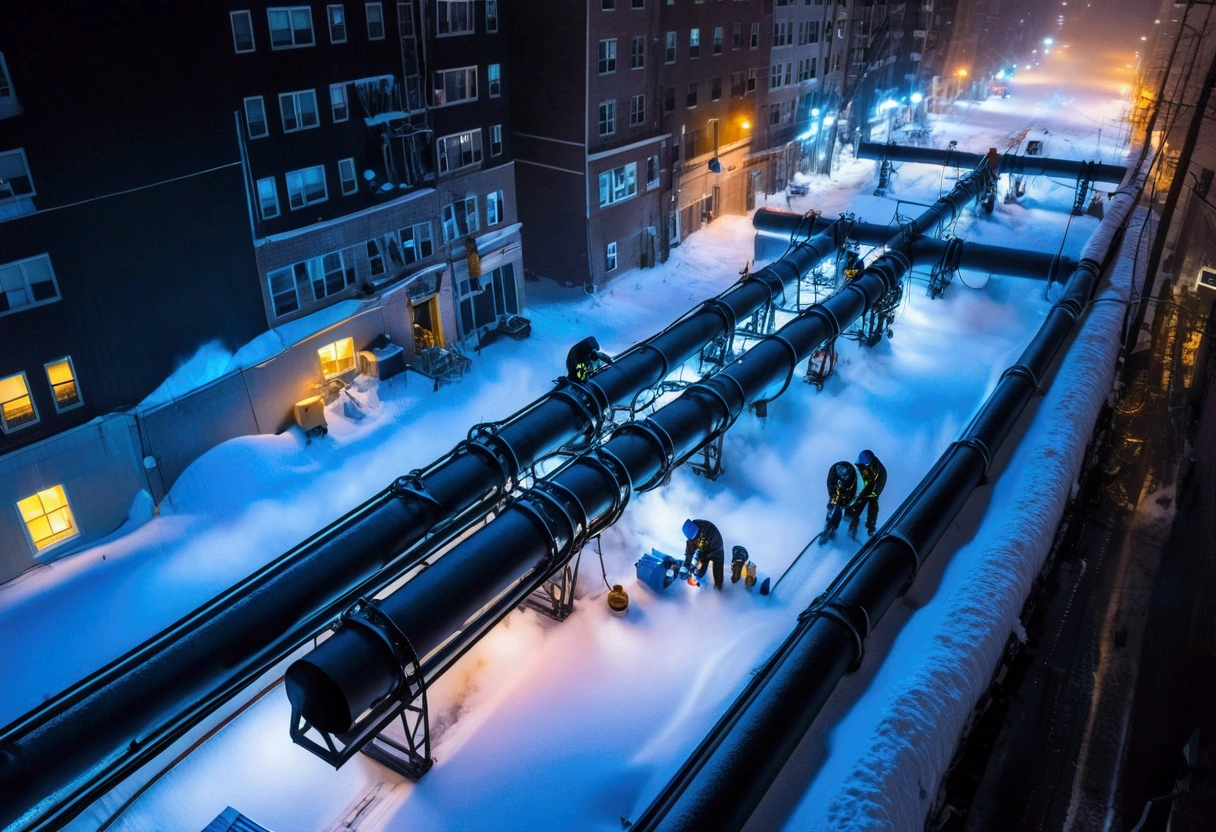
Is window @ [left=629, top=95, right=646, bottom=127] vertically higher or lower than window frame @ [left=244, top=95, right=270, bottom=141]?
lower

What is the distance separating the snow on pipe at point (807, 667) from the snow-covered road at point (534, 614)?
84 centimetres

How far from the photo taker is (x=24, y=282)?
18.4m

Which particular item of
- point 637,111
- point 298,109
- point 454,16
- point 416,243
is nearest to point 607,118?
point 637,111

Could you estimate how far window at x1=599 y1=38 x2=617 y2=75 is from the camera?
1341 inches

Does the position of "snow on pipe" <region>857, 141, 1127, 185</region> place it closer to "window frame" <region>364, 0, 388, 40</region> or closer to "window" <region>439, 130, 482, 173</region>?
"window" <region>439, 130, 482, 173</region>

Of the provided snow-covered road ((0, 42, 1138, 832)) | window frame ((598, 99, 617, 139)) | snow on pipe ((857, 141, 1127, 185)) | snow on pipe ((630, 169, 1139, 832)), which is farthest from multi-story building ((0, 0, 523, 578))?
snow on pipe ((857, 141, 1127, 185))

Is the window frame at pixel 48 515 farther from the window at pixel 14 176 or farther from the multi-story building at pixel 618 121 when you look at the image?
the multi-story building at pixel 618 121

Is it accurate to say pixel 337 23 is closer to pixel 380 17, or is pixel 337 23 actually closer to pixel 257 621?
pixel 380 17

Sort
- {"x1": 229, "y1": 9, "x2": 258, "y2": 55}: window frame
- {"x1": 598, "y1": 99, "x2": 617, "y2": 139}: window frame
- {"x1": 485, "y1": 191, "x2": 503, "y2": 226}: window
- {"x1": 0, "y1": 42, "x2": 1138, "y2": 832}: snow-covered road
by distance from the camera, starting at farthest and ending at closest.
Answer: {"x1": 598, "y1": 99, "x2": 617, "y2": 139}: window frame
{"x1": 485, "y1": 191, "x2": 503, "y2": 226}: window
{"x1": 229, "y1": 9, "x2": 258, "y2": 55}: window frame
{"x1": 0, "y1": 42, "x2": 1138, "y2": 832}: snow-covered road

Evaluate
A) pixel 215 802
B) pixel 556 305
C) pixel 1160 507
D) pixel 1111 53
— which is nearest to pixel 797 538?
pixel 1160 507

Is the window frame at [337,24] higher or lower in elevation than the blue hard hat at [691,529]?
higher

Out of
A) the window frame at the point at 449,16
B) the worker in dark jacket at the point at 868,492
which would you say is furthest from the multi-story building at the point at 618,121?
the worker in dark jacket at the point at 868,492

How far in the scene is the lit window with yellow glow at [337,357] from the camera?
26.3m

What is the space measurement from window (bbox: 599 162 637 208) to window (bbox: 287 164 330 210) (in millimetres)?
14288
